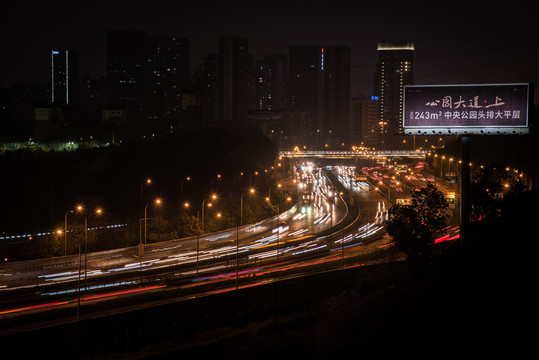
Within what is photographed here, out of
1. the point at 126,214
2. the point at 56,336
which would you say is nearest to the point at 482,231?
the point at 56,336

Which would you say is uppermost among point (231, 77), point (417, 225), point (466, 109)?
point (231, 77)

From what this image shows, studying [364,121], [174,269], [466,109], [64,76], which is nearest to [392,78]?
[364,121]

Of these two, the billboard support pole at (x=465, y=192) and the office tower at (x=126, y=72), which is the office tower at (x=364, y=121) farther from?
the billboard support pole at (x=465, y=192)

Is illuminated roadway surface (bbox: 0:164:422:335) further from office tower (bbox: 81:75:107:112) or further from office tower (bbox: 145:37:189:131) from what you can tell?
office tower (bbox: 81:75:107:112)

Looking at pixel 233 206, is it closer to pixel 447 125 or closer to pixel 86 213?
pixel 86 213

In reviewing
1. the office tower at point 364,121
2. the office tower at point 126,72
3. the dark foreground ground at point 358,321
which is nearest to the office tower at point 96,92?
the office tower at point 126,72

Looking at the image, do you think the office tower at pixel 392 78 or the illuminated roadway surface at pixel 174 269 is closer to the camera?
the illuminated roadway surface at pixel 174 269

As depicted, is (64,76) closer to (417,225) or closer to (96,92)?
(96,92)
